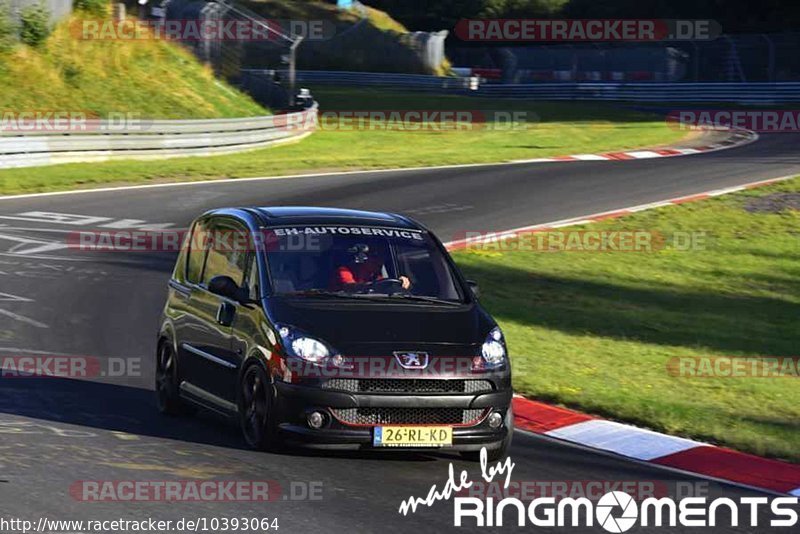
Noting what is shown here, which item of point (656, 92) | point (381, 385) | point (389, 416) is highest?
point (381, 385)

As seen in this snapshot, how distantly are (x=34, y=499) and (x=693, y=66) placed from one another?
54.7 meters

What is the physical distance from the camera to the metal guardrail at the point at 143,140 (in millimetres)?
30734

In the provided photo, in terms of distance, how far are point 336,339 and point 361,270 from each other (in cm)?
107

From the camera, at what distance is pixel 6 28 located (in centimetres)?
4000

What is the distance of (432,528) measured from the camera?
7582 mm

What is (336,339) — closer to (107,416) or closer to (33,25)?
(107,416)

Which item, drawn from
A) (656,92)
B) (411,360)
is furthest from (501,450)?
(656,92)

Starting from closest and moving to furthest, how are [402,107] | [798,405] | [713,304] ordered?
[798,405] → [713,304] → [402,107]

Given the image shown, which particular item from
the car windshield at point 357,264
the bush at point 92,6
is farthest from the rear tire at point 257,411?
the bush at point 92,6

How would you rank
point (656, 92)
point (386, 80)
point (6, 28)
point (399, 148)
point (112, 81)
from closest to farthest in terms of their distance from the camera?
point (399, 148) → point (6, 28) → point (112, 81) → point (656, 92) → point (386, 80)

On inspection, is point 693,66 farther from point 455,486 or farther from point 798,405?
point 455,486

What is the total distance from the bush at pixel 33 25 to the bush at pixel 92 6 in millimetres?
2754

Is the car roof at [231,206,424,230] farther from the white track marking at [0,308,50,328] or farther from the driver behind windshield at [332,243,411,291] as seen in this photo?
the white track marking at [0,308,50,328]

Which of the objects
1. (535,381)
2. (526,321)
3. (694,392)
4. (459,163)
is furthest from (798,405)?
(459,163)
